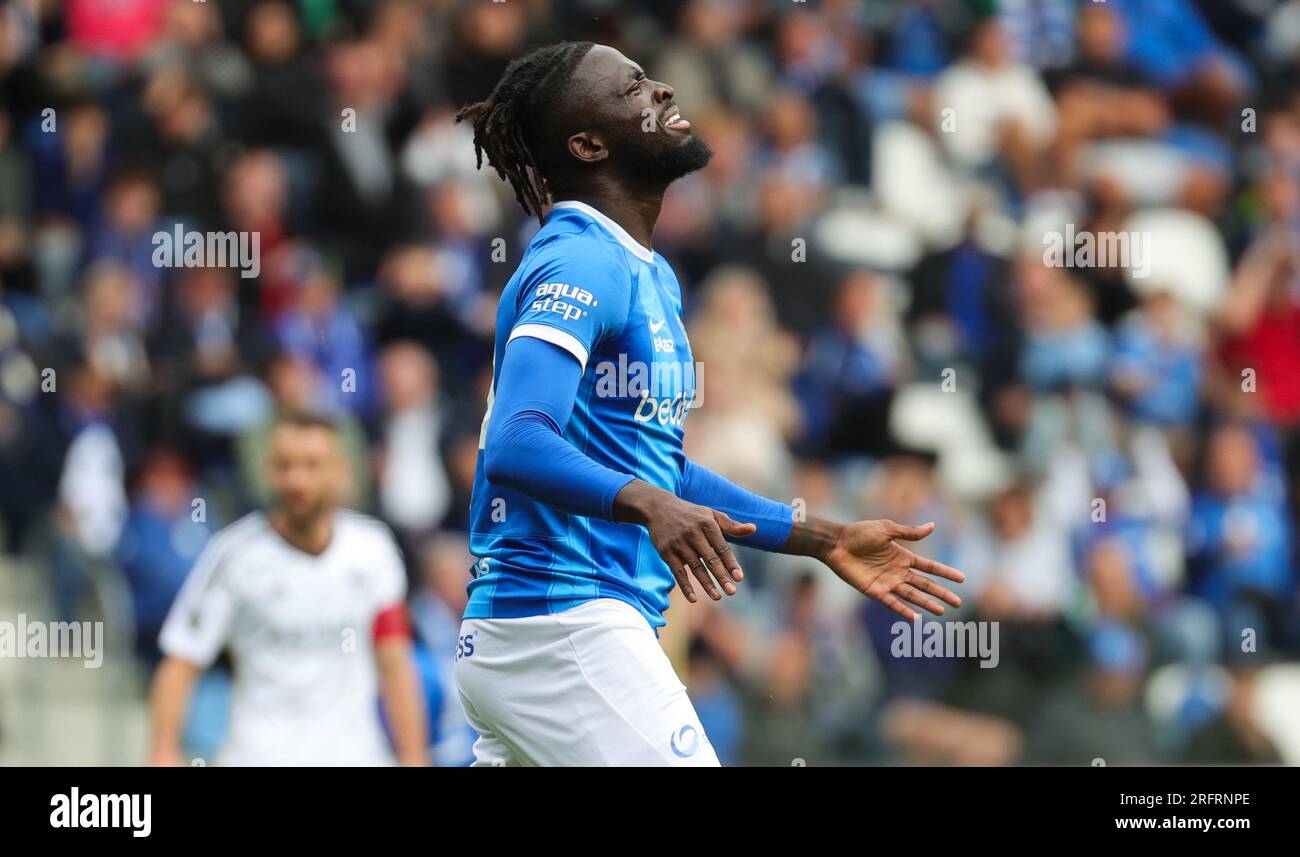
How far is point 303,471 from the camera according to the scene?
7.88 m

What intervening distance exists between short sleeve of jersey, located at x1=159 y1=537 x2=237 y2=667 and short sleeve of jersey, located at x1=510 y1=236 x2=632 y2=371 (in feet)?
12.3

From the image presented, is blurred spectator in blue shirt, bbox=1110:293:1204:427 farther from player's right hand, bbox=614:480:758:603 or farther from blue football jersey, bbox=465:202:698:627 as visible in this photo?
player's right hand, bbox=614:480:758:603

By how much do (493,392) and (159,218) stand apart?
659cm

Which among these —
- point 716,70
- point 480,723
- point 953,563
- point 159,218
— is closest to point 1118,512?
point 953,563

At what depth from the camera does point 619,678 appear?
439 centimetres

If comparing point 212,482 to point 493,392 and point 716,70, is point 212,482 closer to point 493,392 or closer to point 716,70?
point 716,70

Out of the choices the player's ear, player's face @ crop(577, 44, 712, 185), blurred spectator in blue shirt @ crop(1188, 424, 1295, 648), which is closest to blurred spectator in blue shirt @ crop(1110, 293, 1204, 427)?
blurred spectator in blue shirt @ crop(1188, 424, 1295, 648)

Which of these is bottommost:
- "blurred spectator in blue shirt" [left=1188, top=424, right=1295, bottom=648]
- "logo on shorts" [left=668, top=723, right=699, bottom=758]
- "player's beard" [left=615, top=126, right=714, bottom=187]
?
"logo on shorts" [left=668, top=723, right=699, bottom=758]

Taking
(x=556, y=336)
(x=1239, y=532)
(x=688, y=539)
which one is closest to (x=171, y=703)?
(x=556, y=336)

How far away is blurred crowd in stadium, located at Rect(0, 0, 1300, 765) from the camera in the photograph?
957cm

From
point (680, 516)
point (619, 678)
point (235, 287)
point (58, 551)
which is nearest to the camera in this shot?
point (680, 516)

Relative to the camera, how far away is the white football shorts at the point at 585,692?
4.38 m

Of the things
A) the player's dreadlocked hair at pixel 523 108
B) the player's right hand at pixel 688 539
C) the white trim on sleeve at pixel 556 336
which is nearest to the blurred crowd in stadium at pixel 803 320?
the player's dreadlocked hair at pixel 523 108
